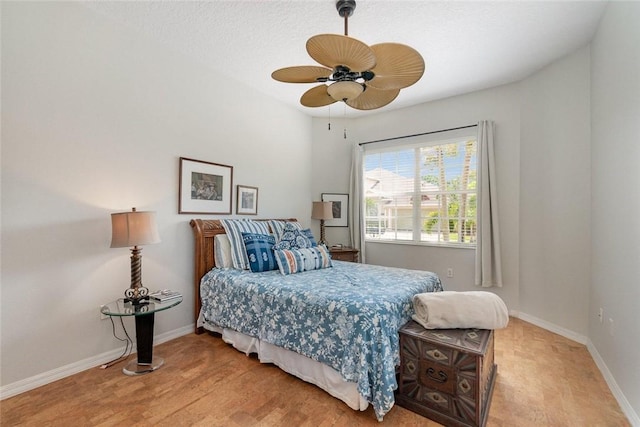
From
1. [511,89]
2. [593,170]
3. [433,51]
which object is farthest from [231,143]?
[593,170]

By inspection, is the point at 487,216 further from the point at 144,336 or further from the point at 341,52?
the point at 144,336

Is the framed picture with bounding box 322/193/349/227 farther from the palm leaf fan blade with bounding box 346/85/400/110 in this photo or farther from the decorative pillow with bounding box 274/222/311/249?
the palm leaf fan blade with bounding box 346/85/400/110

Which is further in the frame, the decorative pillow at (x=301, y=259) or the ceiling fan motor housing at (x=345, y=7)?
the decorative pillow at (x=301, y=259)

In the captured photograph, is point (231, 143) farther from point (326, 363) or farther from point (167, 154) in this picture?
point (326, 363)

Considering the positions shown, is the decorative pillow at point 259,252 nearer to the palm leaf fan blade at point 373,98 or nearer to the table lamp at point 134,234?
the table lamp at point 134,234

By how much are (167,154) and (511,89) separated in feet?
13.1

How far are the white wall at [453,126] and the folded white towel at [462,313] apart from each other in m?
1.99

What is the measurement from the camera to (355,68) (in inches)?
66.9

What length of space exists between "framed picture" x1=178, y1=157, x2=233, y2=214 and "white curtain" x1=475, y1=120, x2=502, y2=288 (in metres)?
3.09

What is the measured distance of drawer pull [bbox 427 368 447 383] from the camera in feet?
5.49

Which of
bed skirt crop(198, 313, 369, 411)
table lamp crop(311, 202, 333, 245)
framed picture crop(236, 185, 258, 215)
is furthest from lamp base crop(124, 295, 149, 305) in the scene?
table lamp crop(311, 202, 333, 245)

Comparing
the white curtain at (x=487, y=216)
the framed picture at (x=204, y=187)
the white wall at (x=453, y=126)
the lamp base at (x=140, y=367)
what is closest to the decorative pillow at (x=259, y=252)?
the framed picture at (x=204, y=187)

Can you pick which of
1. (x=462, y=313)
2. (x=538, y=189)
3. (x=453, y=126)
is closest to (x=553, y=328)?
(x=538, y=189)

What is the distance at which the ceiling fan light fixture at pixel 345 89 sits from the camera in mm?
1835
